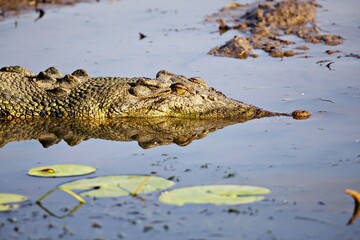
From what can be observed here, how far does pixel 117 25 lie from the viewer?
17969 mm

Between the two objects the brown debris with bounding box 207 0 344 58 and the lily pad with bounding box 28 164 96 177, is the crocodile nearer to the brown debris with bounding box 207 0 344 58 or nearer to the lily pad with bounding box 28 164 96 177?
the lily pad with bounding box 28 164 96 177

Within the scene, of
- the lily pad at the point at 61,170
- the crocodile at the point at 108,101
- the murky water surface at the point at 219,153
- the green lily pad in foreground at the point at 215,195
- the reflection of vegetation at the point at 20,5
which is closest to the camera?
the murky water surface at the point at 219,153

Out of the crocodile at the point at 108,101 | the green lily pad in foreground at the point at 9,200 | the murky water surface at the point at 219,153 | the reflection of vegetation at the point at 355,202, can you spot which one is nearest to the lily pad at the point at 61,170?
the murky water surface at the point at 219,153

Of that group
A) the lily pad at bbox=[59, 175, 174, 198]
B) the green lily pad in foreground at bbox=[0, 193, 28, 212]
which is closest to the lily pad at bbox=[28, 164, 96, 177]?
the lily pad at bbox=[59, 175, 174, 198]

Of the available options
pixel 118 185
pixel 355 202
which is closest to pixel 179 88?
pixel 118 185

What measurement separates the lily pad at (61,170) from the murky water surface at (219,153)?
0.13m

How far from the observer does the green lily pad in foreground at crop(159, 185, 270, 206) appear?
712cm

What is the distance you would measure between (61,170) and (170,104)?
2.85 m

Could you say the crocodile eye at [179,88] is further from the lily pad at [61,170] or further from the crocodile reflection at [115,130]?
the lily pad at [61,170]

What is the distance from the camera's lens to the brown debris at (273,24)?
15.2 metres

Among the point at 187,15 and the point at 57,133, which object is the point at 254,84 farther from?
the point at 187,15

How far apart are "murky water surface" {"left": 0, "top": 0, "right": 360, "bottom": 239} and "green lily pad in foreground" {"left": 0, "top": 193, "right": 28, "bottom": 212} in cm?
13

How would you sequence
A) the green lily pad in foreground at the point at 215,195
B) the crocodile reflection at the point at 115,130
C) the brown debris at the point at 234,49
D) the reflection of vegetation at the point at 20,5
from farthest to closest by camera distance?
the reflection of vegetation at the point at 20,5 < the brown debris at the point at 234,49 < the crocodile reflection at the point at 115,130 < the green lily pad in foreground at the point at 215,195

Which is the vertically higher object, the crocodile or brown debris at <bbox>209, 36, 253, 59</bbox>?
the crocodile
